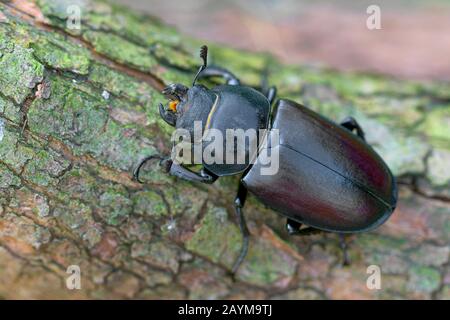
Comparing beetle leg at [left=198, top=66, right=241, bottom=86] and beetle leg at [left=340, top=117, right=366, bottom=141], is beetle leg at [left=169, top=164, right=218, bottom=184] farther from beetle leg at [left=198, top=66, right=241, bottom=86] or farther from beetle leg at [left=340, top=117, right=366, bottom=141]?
beetle leg at [left=340, top=117, right=366, bottom=141]

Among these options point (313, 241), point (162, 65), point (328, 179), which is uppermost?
point (162, 65)

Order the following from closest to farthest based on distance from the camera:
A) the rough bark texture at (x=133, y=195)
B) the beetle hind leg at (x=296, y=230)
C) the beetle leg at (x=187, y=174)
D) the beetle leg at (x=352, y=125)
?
1. the rough bark texture at (x=133, y=195)
2. the beetle leg at (x=187, y=174)
3. the beetle hind leg at (x=296, y=230)
4. the beetle leg at (x=352, y=125)

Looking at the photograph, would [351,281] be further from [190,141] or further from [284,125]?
[190,141]

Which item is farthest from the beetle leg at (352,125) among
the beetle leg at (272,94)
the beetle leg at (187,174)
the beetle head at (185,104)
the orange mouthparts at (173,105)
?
the orange mouthparts at (173,105)

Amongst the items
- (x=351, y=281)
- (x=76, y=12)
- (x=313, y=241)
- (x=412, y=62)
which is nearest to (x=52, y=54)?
(x=76, y=12)

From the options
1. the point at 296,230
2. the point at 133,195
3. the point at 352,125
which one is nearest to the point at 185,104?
the point at 133,195

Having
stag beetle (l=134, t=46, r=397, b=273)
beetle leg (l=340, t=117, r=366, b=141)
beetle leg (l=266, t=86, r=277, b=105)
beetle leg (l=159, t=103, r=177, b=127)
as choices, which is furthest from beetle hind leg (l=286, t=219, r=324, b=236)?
beetle leg (l=159, t=103, r=177, b=127)

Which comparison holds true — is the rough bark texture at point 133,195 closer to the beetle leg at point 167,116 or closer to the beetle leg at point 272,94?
the beetle leg at point 167,116
